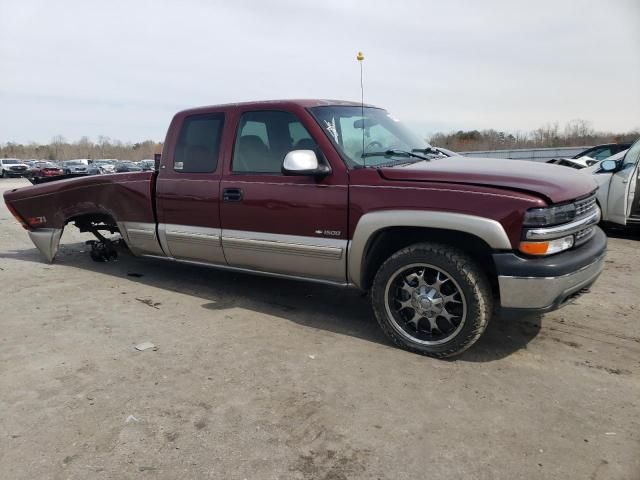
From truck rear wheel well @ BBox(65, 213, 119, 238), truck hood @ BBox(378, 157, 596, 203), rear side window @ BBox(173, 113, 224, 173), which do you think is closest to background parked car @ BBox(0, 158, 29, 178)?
truck rear wheel well @ BBox(65, 213, 119, 238)

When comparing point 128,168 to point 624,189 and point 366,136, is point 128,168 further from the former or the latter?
point 624,189

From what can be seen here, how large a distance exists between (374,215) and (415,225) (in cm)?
34

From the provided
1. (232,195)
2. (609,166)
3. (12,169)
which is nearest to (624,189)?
(609,166)

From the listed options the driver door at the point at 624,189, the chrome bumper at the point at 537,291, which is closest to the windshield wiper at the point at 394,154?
the chrome bumper at the point at 537,291

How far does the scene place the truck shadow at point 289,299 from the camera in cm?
377

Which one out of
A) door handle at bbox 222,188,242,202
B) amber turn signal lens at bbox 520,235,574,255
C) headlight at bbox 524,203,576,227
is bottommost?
amber turn signal lens at bbox 520,235,574,255

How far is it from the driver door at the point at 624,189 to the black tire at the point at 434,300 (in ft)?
15.9

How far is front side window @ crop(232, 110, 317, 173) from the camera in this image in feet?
13.4

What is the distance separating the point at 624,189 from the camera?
6.79 meters

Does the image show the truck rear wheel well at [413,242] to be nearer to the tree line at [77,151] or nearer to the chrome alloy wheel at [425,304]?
the chrome alloy wheel at [425,304]

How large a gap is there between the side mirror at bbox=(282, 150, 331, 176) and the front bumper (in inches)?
58.3

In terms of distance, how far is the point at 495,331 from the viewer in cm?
391

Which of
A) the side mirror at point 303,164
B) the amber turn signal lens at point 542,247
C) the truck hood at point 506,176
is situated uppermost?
the side mirror at point 303,164

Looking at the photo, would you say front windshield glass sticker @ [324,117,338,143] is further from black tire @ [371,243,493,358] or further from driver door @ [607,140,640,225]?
driver door @ [607,140,640,225]
